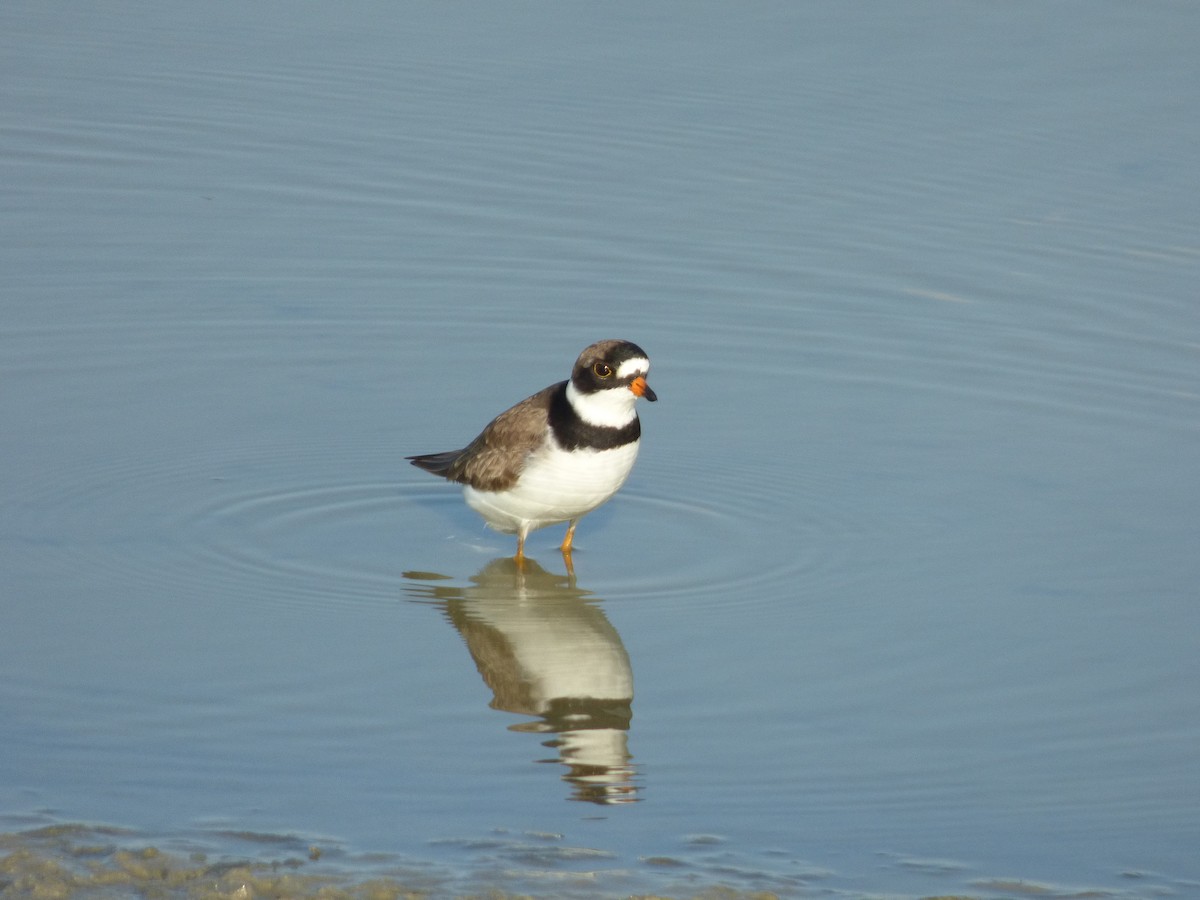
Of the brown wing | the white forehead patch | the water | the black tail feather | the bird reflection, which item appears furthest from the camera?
the black tail feather

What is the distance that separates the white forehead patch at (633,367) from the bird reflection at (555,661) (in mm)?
1166

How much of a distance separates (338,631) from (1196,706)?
404 centimetres

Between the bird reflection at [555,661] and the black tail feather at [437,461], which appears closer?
the bird reflection at [555,661]

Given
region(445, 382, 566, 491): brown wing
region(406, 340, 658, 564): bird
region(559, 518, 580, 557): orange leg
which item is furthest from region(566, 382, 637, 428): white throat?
region(559, 518, 580, 557): orange leg

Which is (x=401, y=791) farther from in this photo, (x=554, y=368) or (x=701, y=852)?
(x=554, y=368)

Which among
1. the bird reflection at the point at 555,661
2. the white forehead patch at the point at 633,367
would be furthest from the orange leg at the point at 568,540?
the white forehead patch at the point at 633,367

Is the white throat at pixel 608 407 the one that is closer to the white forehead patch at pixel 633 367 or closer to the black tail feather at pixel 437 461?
the white forehead patch at pixel 633 367

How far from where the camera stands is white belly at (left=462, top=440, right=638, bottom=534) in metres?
9.44

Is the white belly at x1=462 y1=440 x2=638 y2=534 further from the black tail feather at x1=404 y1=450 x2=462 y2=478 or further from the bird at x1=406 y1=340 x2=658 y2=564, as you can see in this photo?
the black tail feather at x1=404 y1=450 x2=462 y2=478

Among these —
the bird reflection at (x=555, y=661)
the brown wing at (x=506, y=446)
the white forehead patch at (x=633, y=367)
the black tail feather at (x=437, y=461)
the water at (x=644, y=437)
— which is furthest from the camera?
the black tail feather at (x=437, y=461)

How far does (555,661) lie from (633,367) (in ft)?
6.04

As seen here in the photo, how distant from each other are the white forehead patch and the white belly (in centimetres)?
39

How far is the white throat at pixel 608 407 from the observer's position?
371 inches

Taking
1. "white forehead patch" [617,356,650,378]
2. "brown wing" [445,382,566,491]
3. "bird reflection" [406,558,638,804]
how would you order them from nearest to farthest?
"bird reflection" [406,558,638,804]
"white forehead patch" [617,356,650,378]
"brown wing" [445,382,566,491]
